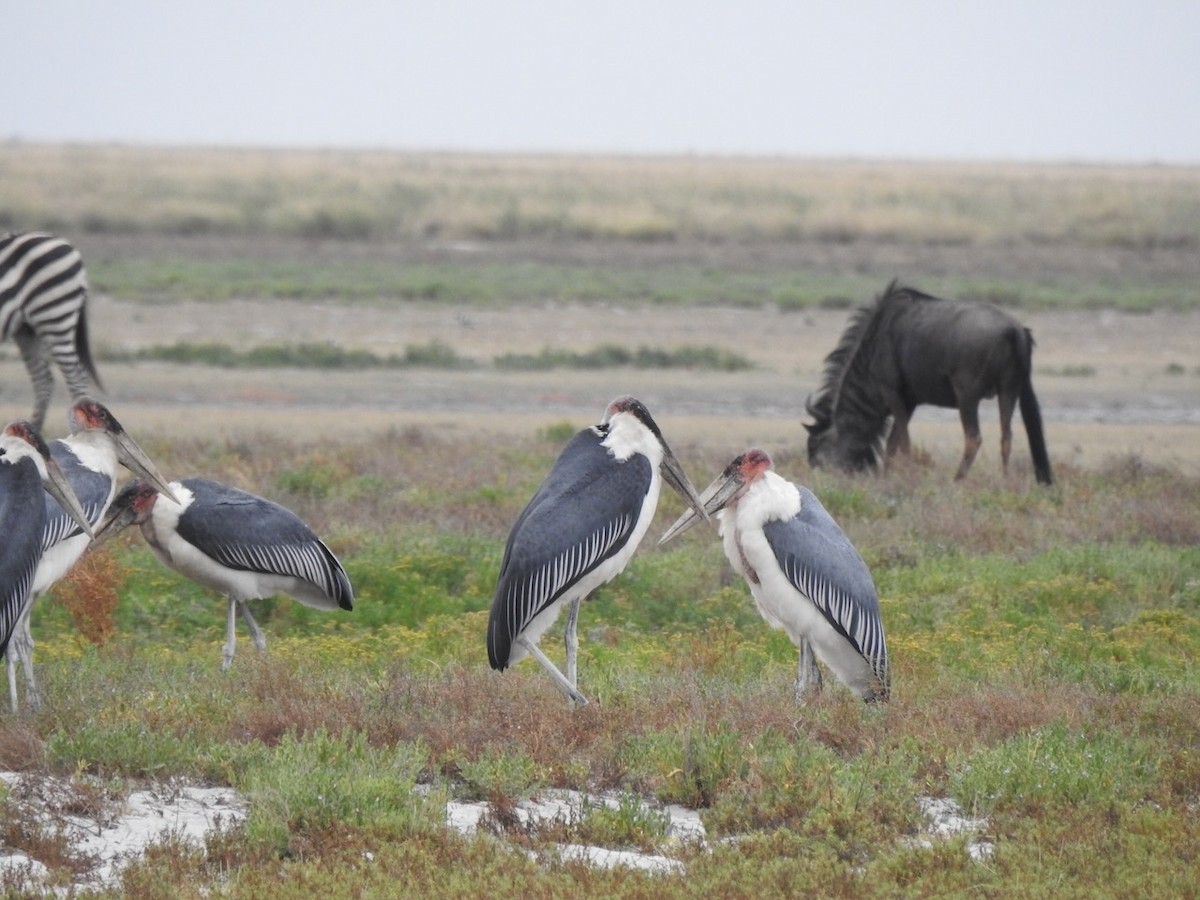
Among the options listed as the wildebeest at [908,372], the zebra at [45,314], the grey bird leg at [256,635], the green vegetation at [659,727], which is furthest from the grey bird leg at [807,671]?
the zebra at [45,314]

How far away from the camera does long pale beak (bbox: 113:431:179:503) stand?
27.3 ft

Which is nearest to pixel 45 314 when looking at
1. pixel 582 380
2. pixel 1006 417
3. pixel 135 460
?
pixel 582 380

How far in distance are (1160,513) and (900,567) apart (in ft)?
8.04

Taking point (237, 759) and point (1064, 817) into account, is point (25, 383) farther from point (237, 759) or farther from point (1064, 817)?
point (1064, 817)

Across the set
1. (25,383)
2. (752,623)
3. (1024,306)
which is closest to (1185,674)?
(752,623)

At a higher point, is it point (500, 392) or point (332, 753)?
point (332, 753)

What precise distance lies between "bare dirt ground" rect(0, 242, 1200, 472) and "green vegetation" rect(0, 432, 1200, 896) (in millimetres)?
6361

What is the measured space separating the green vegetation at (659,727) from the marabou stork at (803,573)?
0.26 meters

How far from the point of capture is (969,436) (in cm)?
1509

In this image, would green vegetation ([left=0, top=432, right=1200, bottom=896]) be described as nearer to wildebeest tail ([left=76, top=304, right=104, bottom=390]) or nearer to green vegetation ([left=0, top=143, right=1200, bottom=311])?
wildebeest tail ([left=76, top=304, right=104, bottom=390])

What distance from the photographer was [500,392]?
72.0ft

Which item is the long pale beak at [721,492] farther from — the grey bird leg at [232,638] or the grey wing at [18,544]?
the grey wing at [18,544]

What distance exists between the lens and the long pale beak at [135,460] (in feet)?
27.3

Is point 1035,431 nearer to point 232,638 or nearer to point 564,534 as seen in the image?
point 564,534
